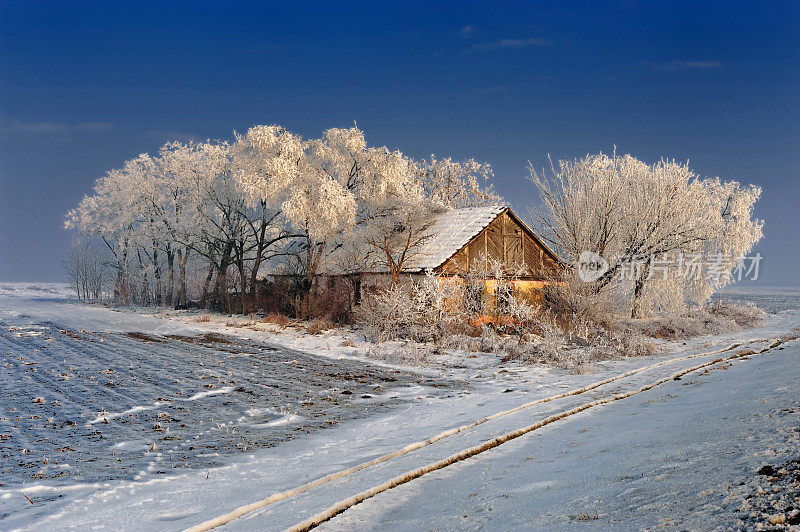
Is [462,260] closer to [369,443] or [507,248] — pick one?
[507,248]

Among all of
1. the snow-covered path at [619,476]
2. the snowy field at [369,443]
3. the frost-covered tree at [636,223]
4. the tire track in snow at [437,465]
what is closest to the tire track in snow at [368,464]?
the tire track in snow at [437,465]

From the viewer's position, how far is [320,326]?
85.3ft

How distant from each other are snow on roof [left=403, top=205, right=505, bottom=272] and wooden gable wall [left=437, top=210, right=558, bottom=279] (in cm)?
42

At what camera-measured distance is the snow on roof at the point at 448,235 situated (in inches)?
1153

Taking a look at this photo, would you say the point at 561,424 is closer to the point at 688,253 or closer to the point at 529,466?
the point at 529,466

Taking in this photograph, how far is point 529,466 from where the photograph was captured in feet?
20.0

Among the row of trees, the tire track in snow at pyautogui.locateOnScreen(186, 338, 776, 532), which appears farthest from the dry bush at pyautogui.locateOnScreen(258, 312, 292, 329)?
the tire track in snow at pyautogui.locateOnScreen(186, 338, 776, 532)

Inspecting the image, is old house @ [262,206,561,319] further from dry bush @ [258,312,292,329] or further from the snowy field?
the snowy field

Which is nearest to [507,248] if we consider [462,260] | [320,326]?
[462,260]

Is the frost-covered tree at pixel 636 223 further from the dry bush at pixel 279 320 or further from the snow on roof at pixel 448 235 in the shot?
the dry bush at pixel 279 320

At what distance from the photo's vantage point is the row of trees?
3103cm

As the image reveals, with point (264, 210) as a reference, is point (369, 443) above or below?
below

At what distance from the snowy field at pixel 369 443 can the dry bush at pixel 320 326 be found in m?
8.58

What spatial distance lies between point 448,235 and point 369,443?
24317 millimetres
